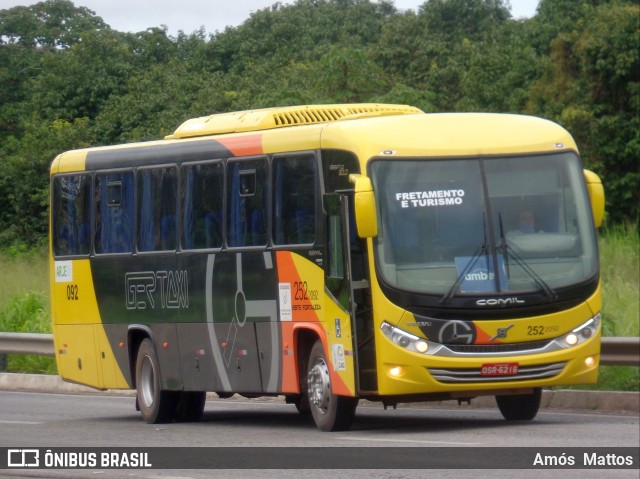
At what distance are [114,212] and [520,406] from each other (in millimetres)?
5545

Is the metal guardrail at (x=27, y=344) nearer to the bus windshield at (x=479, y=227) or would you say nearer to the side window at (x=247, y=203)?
the side window at (x=247, y=203)

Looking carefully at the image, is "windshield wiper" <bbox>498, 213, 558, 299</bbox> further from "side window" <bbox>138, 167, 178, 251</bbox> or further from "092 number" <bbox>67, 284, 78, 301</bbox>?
"092 number" <bbox>67, 284, 78, 301</bbox>

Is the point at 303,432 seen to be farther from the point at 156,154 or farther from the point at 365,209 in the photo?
the point at 156,154

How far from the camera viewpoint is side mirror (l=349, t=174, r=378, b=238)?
42.4ft

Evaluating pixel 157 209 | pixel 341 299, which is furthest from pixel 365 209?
pixel 157 209

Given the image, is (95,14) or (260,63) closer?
(95,14)

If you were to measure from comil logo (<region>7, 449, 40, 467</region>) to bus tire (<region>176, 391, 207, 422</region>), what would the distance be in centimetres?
430

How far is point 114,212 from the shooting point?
57.0 feet

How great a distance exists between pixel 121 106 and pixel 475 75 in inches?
424

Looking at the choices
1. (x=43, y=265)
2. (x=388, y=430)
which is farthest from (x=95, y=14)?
(x=388, y=430)

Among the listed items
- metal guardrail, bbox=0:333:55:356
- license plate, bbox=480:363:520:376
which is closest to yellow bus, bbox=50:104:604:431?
license plate, bbox=480:363:520:376

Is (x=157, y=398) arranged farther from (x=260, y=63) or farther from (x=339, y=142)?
(x=260, y=63)

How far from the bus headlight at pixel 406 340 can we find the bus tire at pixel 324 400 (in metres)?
0.82

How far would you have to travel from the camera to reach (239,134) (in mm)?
15531
